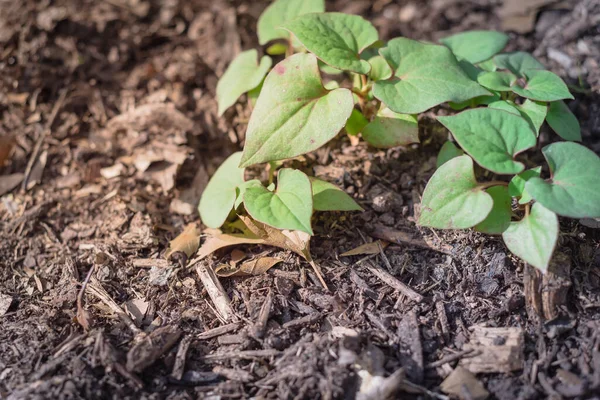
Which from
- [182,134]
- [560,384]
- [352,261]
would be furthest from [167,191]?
[560,384]

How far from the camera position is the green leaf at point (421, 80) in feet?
7.34

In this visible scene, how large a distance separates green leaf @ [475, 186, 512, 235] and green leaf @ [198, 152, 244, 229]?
102 cm

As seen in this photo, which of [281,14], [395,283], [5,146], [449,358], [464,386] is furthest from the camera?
[5,146]

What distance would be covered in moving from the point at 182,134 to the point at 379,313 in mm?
1470

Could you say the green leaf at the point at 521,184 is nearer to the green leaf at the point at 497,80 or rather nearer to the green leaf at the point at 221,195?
the green leaf at the point at 497,80

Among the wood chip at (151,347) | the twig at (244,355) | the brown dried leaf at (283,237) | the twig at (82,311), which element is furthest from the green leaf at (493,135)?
the twig at (82,311)

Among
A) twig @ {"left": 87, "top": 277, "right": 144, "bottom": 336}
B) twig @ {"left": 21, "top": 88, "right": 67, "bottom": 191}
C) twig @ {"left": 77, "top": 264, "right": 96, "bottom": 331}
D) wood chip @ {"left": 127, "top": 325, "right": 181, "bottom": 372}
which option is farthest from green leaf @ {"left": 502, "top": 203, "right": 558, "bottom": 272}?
twig @ {"left": 21, "top": 88, "right": 67, "bottom": 191}

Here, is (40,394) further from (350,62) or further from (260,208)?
(350,62)

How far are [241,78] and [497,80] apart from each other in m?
1.20

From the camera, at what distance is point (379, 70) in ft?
8.30

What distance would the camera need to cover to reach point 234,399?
1907 millimetres

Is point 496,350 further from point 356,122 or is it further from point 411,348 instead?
point 356,122

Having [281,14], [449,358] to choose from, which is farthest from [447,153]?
[281,14]

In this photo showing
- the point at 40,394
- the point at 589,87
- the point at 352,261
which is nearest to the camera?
the point at 40,394
